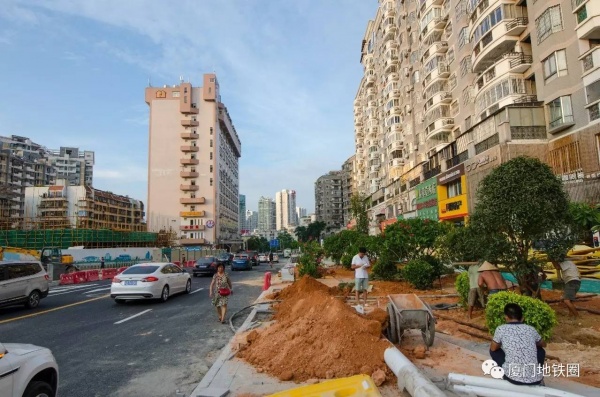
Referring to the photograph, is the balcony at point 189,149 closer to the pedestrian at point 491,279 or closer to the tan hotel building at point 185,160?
the tan hotel building at point 185,160

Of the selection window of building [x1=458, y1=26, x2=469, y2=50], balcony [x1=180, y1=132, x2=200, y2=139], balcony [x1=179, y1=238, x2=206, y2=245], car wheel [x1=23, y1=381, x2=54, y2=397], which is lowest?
car wheel [x1=23, y1=381, x2=54, y2=397]

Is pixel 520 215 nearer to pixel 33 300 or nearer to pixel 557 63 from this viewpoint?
pixel 33 300

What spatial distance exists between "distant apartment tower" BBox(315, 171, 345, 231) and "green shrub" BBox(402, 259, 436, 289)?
121 metres

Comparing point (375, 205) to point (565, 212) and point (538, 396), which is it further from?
point (538, 396)

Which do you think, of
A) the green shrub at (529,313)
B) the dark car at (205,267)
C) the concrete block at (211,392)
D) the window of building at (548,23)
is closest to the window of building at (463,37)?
the window of building at (548,23)

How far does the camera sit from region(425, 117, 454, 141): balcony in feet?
129

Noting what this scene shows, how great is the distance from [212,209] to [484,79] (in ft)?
210

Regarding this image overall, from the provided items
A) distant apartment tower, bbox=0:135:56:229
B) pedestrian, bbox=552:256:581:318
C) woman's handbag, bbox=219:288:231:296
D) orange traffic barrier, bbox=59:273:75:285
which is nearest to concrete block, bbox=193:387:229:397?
woman's handbag, bbox=219:288:231:296

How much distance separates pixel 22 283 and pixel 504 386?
45.7 feet

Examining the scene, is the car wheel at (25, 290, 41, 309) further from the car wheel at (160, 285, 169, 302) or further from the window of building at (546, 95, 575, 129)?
the window of building at (546, 95, 575, 129)

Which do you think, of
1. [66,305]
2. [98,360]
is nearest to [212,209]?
[66,305]

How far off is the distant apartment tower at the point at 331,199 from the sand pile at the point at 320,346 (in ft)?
423

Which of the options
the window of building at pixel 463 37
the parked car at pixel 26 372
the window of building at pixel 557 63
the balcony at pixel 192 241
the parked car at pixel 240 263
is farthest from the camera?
the balcony at pixel 192 241

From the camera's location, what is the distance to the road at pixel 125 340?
18.2 feet
